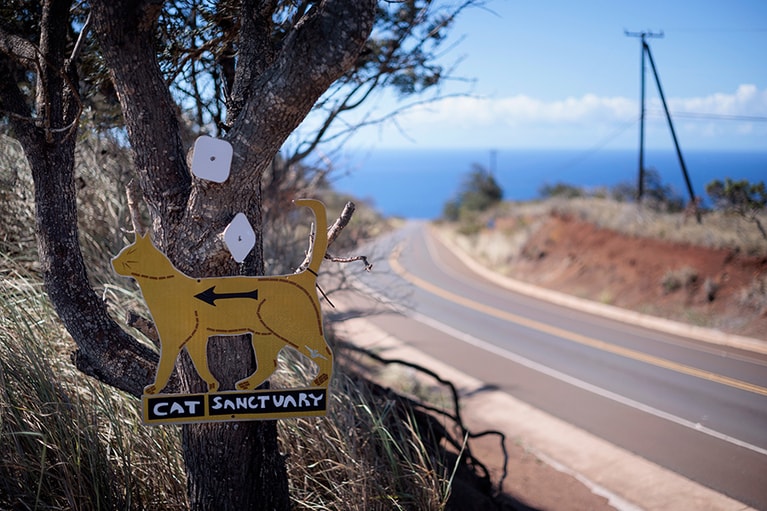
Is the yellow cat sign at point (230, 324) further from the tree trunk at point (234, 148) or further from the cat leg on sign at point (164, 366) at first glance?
the tree trunk at point (234, 148)

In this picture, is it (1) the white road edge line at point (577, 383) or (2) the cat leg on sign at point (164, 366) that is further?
(1) the white road edge line at point (577, 383)

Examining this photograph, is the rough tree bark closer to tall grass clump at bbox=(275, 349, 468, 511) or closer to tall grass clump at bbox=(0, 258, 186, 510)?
tall grass clump at bbox=(0, 258, 186, 510)

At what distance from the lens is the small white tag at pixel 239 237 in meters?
2.96

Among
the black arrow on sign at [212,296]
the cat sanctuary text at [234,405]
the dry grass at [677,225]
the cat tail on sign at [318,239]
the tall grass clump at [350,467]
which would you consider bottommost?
the tall grass clump at [350,467]

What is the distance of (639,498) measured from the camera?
268 inches

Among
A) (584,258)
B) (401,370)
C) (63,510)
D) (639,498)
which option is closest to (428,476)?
(63,510)

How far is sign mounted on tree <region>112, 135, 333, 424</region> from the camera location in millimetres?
3006

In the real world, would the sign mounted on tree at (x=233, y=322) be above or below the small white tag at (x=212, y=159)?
below

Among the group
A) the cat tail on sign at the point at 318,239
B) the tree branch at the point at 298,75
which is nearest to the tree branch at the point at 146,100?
the tree branch at the point at 298,75

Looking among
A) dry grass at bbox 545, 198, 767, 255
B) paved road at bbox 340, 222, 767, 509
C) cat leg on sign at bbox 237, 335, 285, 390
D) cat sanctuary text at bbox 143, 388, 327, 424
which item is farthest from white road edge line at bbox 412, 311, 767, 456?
dry grass at bbox 545, 198, 767, 255

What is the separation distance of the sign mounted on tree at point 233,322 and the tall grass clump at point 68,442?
2.25ft

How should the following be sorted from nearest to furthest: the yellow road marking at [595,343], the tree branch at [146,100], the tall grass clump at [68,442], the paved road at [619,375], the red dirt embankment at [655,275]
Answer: the tree branch at [146,100] < the tall grass clump at [68,442] < the paved road at [619,375] < the yellow road marking at [595,343] < the red dirt embankment at [655,275]

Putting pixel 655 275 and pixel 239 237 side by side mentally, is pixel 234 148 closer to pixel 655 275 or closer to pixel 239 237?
pixel 239 237

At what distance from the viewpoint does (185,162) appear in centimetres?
323
